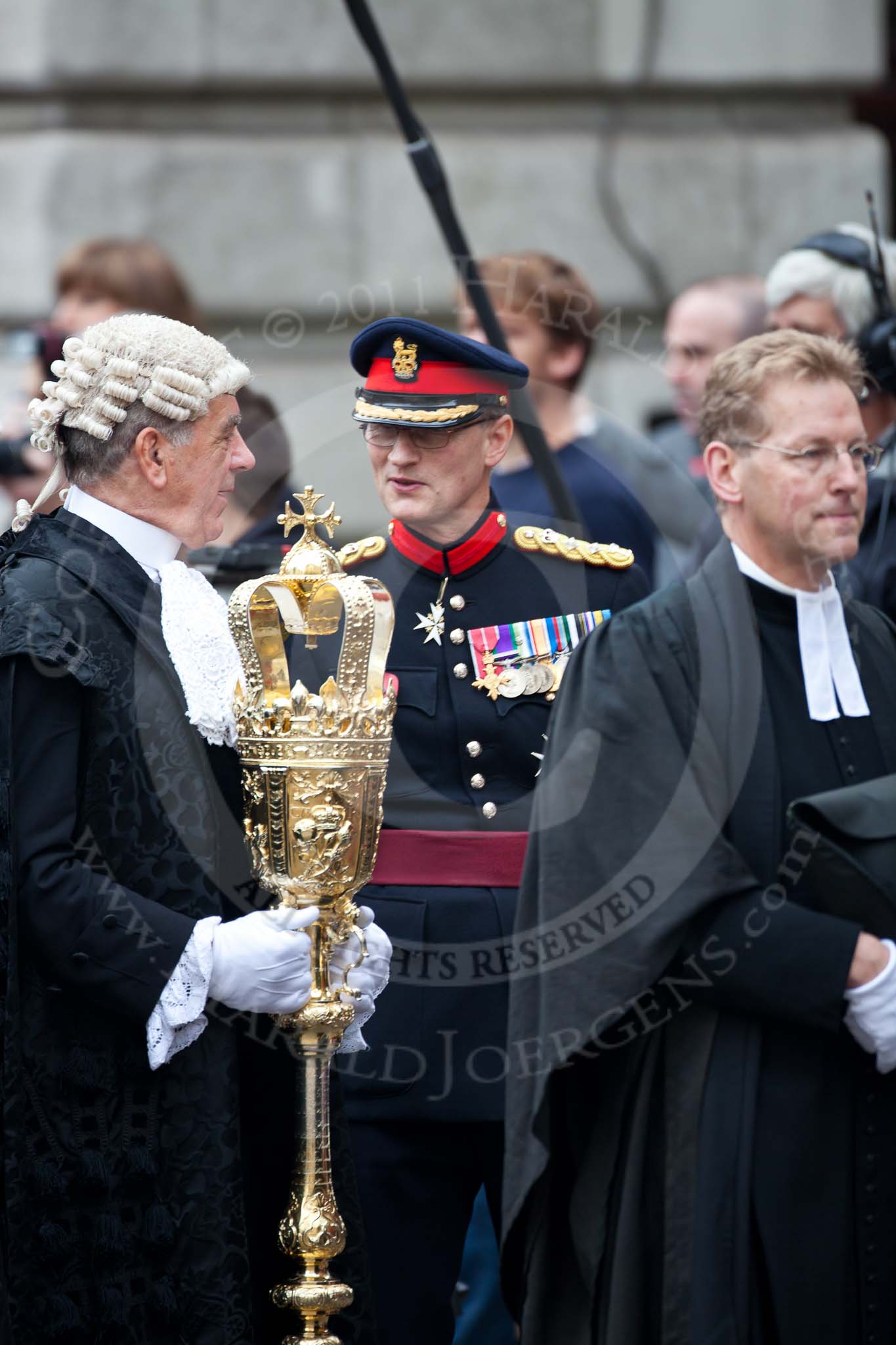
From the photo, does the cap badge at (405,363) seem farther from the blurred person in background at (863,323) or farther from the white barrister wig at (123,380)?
the blurred person in background at (863,323)

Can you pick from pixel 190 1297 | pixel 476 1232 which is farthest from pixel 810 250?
pixel 190 1297

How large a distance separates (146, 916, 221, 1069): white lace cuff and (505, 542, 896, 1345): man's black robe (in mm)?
489

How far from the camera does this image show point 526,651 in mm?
3498

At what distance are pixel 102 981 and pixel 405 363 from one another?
4.11 feet

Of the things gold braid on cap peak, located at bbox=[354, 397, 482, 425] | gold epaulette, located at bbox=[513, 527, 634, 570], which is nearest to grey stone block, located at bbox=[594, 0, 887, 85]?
gold epaulette, located at bbox=[513, 527, 634, 570]

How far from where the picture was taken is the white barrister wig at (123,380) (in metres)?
2.82

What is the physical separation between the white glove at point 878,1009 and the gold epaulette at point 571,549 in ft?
3.47

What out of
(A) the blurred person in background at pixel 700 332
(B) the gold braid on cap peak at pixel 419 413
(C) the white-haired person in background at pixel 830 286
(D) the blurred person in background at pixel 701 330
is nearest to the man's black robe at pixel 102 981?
(B) the gold braid on cap peak at pixel 419 413

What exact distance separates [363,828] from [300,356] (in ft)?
12.4

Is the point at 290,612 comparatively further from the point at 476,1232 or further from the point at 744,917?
the point at 476,1232

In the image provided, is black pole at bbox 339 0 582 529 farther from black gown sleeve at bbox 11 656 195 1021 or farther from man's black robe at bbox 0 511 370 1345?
black gown sleeve at bbox 11 656 195 1021

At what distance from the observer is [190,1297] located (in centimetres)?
276

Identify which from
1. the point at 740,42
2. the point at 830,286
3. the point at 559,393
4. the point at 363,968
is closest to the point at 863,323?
the point at 830,286

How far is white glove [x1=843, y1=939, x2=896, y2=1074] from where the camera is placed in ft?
9.14
